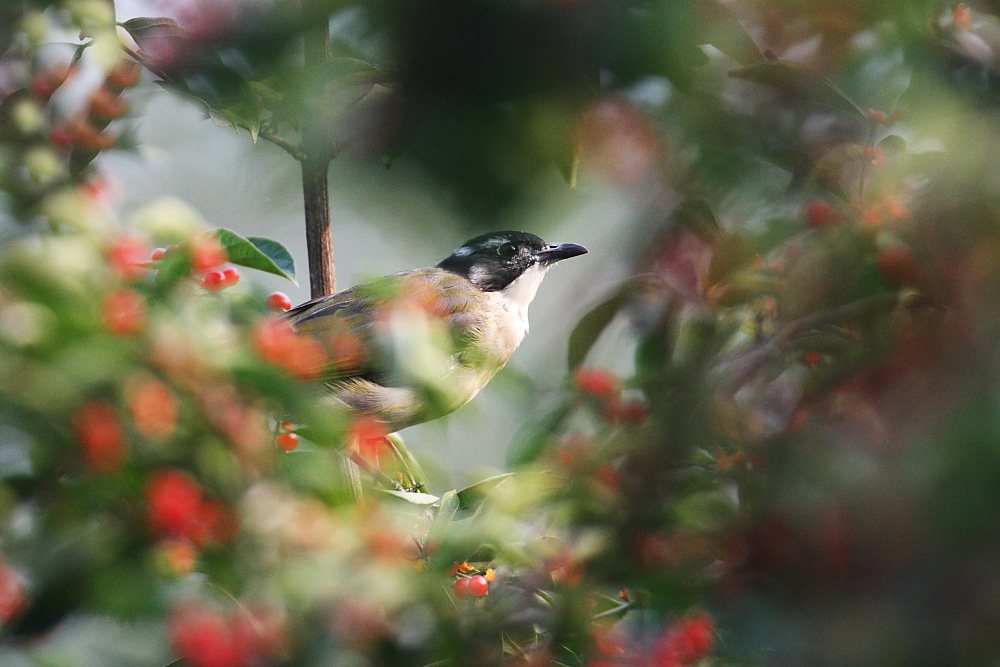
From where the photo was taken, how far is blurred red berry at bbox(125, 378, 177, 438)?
2.29 feet

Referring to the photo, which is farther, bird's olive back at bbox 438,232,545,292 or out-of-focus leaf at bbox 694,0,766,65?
bird's olive back at bbox 438,232,545,292

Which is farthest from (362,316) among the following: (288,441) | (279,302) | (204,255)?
(204,255)

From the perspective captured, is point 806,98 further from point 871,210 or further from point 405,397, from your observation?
point 405,397

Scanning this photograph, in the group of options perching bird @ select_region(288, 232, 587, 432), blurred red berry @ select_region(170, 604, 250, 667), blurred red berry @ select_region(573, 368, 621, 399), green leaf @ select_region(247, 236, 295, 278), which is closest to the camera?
blurred red berry @ select_region(170, 604, 250, 667)

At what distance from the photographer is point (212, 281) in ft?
4.56

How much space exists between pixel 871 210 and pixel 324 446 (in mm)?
752

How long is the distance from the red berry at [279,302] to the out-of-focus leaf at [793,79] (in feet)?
3.42

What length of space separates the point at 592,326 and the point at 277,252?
77 centimetres

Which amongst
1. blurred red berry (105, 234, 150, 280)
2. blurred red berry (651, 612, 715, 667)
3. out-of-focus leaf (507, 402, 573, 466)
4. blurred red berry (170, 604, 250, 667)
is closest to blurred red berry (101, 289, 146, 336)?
blurred red berry (105, 234, 150, 280)

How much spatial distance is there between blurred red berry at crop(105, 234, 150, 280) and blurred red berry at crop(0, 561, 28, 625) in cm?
31

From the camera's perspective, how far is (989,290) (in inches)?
32.5

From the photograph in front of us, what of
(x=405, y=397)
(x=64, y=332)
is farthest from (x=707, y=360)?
(x=405, y=397)

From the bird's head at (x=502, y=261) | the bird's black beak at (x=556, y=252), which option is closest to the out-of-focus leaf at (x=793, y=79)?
the bird's black beak at (x=556, y=252)

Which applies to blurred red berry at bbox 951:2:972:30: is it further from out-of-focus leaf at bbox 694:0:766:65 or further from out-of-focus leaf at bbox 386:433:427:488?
out-of-focus leaf at bbox 386:433:427:488
